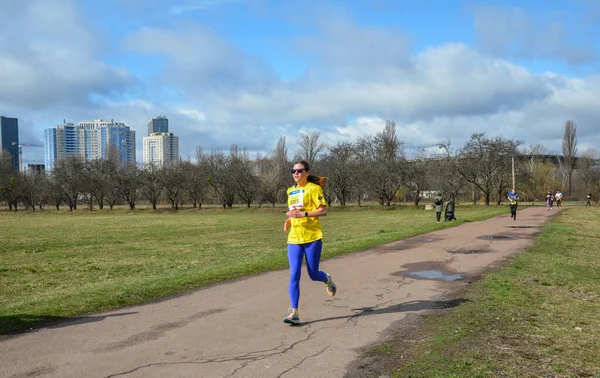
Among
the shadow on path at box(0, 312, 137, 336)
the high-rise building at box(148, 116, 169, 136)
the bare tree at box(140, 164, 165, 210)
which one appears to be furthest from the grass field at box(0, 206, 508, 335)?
the high-rise building at box(148, 116, 169, 136)

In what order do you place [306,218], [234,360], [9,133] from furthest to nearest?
[9,133] < [306,218] < [234,360]

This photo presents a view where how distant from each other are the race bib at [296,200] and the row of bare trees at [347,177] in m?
52.8

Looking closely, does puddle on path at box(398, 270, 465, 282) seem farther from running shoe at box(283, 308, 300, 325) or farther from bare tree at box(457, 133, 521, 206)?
bare tree at box(457, 133, 521, 206)

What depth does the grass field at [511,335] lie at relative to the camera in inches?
175

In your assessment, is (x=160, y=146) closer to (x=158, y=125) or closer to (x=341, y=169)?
(x=158, y=125)

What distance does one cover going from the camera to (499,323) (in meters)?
5.99

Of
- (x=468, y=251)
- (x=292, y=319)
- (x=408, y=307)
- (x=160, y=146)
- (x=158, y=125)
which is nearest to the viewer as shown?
(x=292, y=319)

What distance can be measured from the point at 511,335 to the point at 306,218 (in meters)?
2.85

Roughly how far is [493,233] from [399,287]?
40.2ft

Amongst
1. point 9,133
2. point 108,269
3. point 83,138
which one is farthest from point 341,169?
point 9,133

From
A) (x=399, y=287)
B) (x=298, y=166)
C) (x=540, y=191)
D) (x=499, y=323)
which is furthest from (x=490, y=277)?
(x=540, y=191)

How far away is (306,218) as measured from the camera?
20.6 feet

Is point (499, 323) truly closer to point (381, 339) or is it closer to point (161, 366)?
point (381, 339)

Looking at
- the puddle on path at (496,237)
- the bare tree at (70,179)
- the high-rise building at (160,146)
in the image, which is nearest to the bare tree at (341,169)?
the bare tree at (70,179)
